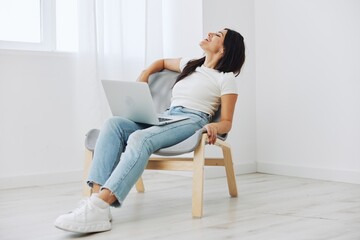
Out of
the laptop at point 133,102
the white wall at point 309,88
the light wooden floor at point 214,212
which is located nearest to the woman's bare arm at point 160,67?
the laptop at point 133,102

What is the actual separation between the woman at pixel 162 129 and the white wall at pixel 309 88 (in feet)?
3.03

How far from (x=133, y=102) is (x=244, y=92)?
1589 millimetres

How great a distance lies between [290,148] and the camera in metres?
3.71

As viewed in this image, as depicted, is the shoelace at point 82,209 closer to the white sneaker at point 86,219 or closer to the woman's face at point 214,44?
the white sneaker at point 86,219

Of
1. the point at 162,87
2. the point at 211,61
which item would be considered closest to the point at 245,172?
the point at 162,87

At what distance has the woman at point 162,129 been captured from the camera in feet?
6.87

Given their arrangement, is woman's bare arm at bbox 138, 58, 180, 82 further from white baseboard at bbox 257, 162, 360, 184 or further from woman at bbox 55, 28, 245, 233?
white baseboard at bbox 257, 162, 360, 184

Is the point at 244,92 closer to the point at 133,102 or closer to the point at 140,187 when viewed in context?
the point at 140,187

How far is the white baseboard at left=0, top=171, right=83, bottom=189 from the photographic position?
324cm

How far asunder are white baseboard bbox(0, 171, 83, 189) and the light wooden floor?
0.09 metres

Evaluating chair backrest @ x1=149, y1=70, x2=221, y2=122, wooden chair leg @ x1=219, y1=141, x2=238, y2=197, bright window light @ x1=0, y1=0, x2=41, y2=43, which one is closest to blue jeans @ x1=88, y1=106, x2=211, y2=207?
wooden chair leg @ x1=219, y1=141, x2=238, y2=197

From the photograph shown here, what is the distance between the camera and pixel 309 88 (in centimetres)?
356

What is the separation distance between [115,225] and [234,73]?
1.01 m

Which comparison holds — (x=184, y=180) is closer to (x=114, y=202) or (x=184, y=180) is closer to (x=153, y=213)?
(x=153, y=213)
